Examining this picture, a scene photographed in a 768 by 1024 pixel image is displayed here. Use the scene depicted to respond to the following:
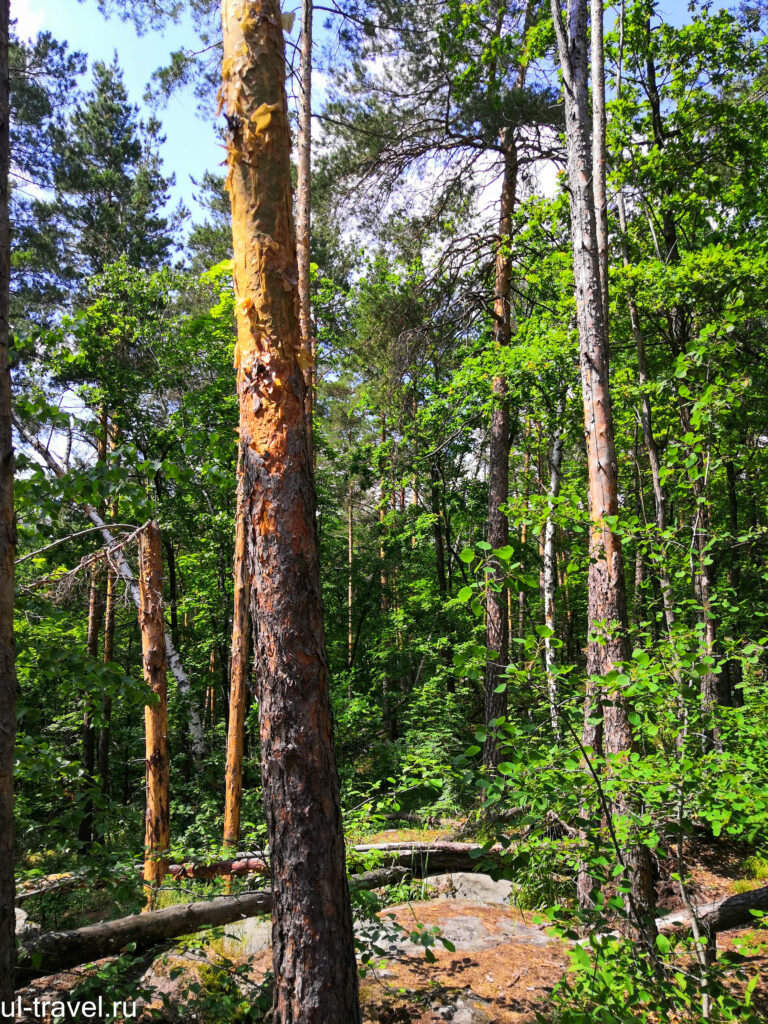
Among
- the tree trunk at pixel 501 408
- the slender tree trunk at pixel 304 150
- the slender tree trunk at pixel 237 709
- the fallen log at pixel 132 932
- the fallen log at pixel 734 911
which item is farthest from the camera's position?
the tree trunk at pixel 501 408

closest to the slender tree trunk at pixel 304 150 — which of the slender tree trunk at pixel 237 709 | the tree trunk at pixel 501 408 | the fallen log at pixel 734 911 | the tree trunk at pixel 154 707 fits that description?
the slender tree trunk at pixel 237 709

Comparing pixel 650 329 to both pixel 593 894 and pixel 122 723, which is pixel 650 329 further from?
pixel 122 723

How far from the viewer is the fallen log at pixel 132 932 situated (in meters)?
3.90

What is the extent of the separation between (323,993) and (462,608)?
1193cm

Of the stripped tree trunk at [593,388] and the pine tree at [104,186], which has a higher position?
the pine tree at [104,186]

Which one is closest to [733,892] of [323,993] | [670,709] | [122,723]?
[670,709]

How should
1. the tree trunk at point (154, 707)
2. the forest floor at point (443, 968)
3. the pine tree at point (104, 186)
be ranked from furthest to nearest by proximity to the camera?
1. the pine tree at point (104, 186)
2. the tree trunk at point (154, 707)
3. the forest floor at point (443, 968)

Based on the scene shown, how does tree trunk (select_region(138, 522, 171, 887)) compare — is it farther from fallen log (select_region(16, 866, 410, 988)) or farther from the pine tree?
the pine tree

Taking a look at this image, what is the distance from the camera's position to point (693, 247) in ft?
31.4

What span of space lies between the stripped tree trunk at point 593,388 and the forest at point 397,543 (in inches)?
1.4

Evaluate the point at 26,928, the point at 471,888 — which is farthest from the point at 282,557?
the point at 26,928

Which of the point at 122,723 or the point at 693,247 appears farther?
the point at 122,723

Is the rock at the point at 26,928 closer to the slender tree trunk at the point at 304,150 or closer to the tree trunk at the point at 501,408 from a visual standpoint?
the tree trunk at the point at 501,408

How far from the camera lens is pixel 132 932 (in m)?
4.43
